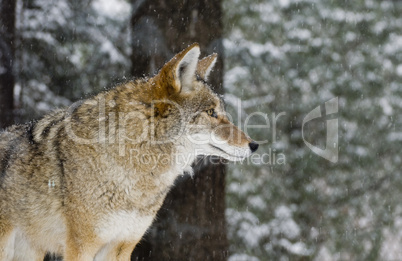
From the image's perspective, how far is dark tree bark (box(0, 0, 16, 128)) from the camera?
5.51 metres

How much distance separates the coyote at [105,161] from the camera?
2.79 metres

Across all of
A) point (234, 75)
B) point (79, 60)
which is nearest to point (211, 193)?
point (234, 75)

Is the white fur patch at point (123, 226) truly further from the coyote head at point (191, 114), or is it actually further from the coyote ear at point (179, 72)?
the coyote ear at point (179, 72)

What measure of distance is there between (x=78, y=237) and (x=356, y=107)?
3982 mm

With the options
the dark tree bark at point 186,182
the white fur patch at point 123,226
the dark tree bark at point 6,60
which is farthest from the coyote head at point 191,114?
the dark tree bark at point 6,60

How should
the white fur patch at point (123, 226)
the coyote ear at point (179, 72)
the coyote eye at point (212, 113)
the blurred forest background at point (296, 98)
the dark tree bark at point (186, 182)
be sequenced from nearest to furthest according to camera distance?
the white fur patch at point (123, 226) → the coyote ear at point (179, 72) → the coyote eye at point (212, 113) → the dark tree bark at point (186, 182) → the blurred forest background at point (296, 98)

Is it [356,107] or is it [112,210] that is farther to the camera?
[356,107]

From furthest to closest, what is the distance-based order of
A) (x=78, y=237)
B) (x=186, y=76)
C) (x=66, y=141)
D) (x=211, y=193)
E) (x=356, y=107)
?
(x=356, y=107), (x=211, y=193), (x=186, y=76), (x=66, y=141), (x=78, y=237)

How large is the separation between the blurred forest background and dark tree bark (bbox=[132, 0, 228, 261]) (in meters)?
0.92

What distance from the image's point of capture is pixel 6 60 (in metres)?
5.60

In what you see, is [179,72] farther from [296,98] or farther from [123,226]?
[296,98]

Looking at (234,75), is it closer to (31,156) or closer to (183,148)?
(183,148)

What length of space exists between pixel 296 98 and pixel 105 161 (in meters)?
3.18

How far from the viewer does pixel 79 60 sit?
18.0 ft
